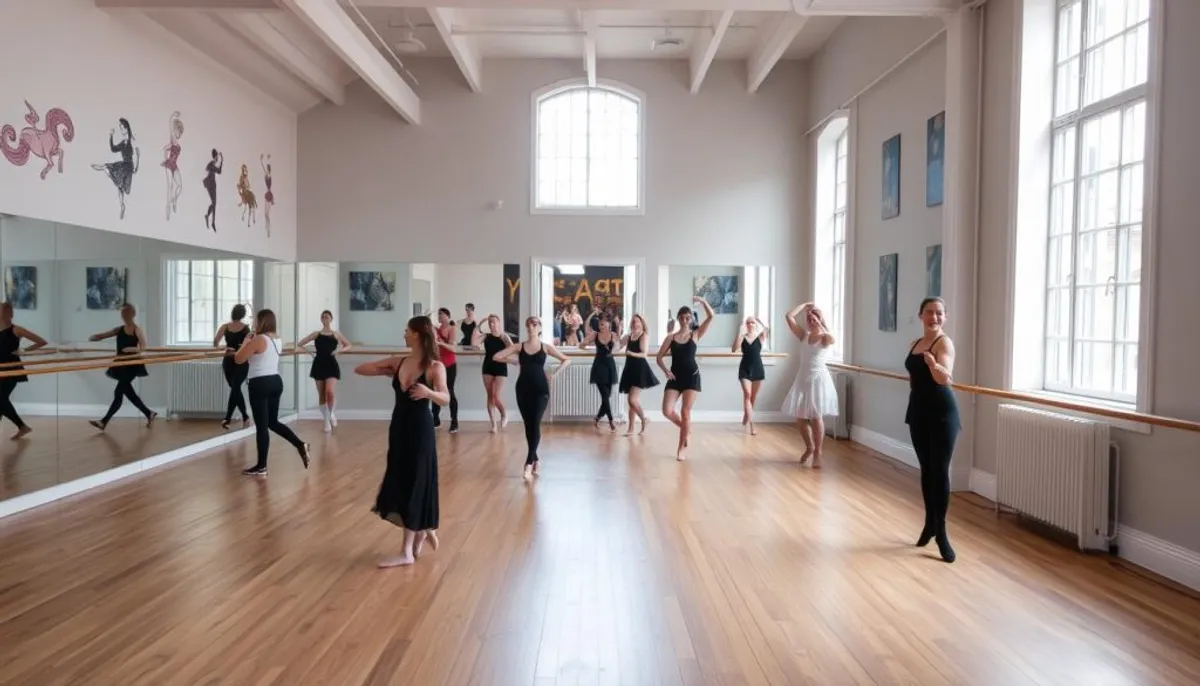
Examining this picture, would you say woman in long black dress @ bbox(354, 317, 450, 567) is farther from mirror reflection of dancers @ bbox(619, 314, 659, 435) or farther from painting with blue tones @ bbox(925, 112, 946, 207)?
mirror reflection of dancers @ bbox(619, 314, 659, 435)

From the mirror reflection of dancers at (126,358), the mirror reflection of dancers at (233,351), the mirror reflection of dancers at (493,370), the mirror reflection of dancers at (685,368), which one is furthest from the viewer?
the mirror reflection of dancers at (493,370)

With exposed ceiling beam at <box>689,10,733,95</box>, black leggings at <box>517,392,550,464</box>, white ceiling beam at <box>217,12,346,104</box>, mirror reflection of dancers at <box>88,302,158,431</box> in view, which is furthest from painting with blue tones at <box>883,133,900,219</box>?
mirror reflection of dancers at <box>88,302,158,431</box>

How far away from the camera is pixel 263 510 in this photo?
245 inches

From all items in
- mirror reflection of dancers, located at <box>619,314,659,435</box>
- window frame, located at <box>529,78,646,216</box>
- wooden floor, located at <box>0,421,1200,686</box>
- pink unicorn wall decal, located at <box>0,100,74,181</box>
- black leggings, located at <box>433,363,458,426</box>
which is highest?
window frame, located at <box>529,78,646,216</box>

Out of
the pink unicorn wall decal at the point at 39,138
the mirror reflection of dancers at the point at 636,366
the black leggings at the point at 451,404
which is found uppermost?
the pink unicorn wall decal at the point at 39,138

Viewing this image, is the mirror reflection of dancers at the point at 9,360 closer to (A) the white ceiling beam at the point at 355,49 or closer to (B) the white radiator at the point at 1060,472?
(A) the white ceiling beam at the point at 355,49

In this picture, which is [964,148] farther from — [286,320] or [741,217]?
[286,320]

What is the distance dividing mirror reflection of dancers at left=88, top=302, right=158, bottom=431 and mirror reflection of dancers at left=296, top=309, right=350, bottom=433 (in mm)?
2781

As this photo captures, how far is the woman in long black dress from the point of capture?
4758 mm

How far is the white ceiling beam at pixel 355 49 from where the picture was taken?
25.0ft

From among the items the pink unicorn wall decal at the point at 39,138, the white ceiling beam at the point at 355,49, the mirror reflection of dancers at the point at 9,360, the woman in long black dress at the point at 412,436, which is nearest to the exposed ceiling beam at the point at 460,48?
the white ceiling beam at the point at 355,49

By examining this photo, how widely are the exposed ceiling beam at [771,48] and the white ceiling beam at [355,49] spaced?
468 centimetres

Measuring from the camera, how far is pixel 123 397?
299 inches

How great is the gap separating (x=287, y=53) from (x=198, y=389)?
13.7 feet
